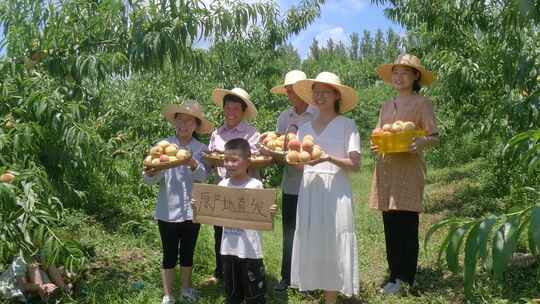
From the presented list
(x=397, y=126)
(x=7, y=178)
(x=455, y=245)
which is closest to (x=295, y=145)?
(x=397, y=126)

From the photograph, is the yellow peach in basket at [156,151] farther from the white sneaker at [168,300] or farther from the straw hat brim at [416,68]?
the straw hat brim at [416,68]

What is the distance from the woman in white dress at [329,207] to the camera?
3143 mm

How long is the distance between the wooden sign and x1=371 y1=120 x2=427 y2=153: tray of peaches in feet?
2.76

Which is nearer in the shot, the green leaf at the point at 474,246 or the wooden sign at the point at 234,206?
the green leaf at the point at 474,246

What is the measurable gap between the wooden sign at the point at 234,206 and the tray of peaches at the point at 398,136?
0.84m

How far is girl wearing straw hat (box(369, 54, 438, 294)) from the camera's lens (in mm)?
3459

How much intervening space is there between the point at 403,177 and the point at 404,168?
0.06 metres

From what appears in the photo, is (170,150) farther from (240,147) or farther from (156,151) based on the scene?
(240,147)

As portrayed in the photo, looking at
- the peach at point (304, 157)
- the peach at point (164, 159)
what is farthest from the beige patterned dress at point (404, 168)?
the peach at point (164, 159)

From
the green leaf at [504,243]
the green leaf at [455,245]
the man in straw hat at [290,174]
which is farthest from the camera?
the man in straw hat at [290,174]

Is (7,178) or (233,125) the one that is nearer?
(7,178)

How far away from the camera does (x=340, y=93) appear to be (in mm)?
3234

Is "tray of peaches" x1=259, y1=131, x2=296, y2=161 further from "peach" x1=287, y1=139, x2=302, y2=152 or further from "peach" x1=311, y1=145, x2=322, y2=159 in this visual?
"peach" x1=311, y1=145, x2=322, y2=159

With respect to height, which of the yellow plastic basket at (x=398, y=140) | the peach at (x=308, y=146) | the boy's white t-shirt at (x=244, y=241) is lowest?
the boy's white t-shirt at (x=244, y=241)
